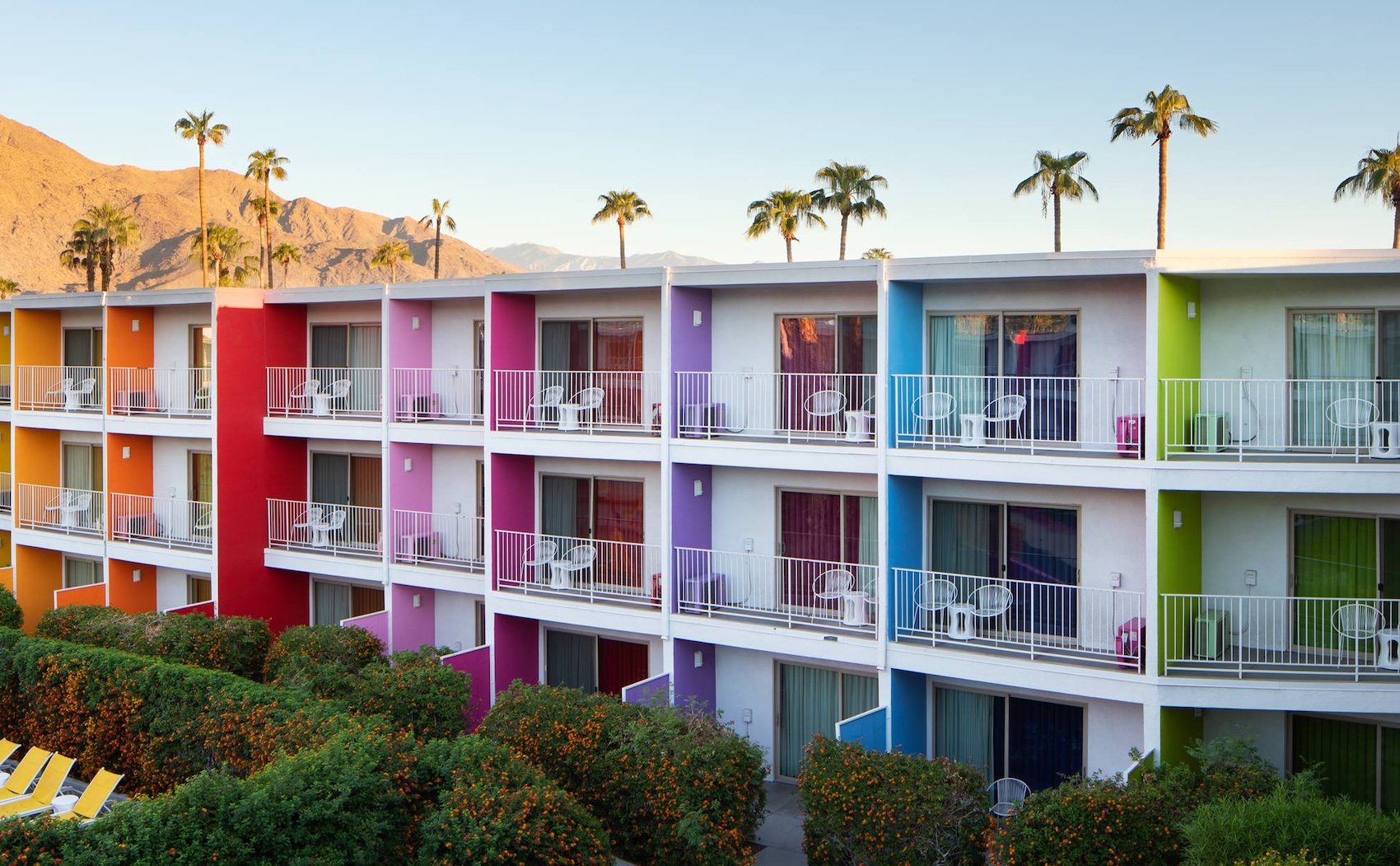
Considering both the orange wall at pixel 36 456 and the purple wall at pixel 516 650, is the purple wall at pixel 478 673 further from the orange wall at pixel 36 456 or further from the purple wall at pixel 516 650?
the orange wall at pixel 36 456

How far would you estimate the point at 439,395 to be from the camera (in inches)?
885

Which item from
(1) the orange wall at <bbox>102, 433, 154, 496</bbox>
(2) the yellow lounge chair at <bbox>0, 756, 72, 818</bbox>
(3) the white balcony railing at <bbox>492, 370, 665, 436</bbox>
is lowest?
(2) the yellow lounge chair at <bbox>0, 756, 72, 818</bbox>

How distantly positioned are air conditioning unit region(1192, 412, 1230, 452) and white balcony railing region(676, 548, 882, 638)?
4.71 m

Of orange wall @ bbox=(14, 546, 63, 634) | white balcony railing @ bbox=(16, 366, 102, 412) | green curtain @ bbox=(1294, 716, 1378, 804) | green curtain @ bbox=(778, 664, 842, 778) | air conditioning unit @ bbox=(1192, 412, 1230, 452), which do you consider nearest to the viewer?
green curtain @ bbox=(1294, 716, 1378, 804)

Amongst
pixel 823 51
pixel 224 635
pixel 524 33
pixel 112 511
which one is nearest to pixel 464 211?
pixel 524 33

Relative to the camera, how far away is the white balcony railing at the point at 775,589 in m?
17.1

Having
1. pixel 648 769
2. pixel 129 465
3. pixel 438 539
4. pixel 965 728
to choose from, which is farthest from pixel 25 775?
pixel 965 728

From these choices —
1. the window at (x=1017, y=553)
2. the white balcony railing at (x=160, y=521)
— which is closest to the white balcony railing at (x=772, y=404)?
the window at (x=1017, y=553)

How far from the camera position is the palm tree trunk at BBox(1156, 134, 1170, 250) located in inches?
1592

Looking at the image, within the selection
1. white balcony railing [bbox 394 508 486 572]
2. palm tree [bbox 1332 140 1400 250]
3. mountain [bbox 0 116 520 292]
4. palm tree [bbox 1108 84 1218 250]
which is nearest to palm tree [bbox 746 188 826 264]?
palm tree [bbox 1108 84 1218 250]

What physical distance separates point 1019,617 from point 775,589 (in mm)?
3728

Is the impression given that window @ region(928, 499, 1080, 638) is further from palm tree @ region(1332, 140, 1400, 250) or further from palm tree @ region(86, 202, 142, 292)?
palm tree @ region(86, 202, 142, 292)

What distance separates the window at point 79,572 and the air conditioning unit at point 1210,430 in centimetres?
2449

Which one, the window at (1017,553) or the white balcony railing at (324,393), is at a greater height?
the white balcony railing at (324,393)
